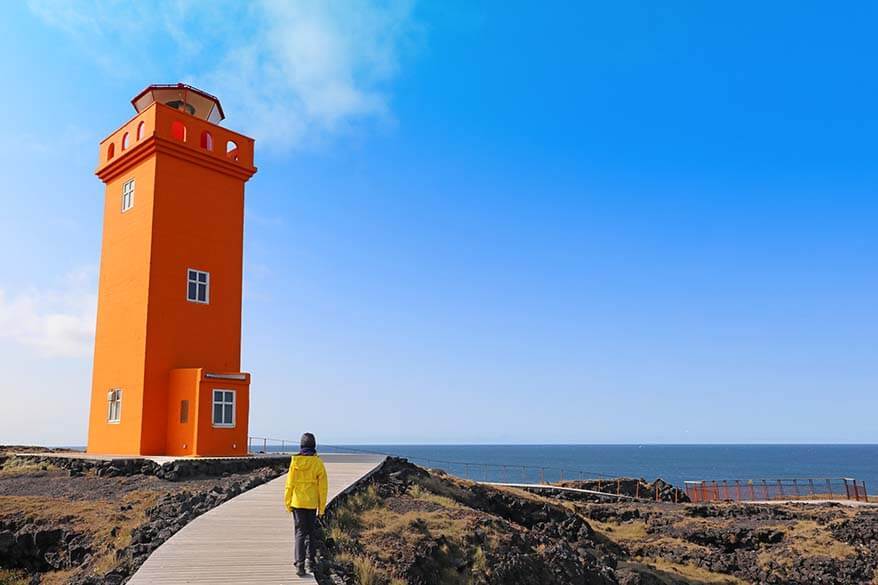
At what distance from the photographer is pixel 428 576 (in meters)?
14.2

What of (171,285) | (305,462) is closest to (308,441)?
(305,462)

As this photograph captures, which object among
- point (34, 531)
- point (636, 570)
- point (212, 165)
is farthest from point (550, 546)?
point (212, 165)

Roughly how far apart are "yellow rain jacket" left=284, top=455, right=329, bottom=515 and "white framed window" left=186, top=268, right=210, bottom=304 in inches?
682

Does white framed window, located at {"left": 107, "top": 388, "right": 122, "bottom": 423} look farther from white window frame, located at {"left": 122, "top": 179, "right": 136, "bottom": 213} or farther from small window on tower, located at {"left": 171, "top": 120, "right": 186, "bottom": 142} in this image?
small window on tower, located at {"left": 171, "top": 120, "right": 186, "bottom": 142}

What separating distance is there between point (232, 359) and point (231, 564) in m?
17.8

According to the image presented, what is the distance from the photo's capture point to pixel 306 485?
10469 millimetres

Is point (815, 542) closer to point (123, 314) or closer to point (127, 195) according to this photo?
point (123, 314)

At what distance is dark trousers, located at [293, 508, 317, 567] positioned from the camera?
10.1 m

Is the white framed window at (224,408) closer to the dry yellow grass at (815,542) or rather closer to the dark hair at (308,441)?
the dark hair at (308,441)

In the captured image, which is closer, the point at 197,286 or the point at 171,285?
the point at 171,285

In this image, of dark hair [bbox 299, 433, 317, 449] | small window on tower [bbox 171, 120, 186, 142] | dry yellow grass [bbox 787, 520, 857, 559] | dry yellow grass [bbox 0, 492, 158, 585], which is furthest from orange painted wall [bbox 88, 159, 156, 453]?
dry yellow grass [bbox 787, 520, 857, 559]

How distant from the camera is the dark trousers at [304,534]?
1012 centimetres

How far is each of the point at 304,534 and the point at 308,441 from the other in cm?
130

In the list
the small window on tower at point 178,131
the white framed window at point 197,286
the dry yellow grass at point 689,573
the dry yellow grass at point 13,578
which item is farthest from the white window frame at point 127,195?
the dry yellow grass at point 689,573
